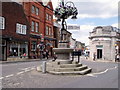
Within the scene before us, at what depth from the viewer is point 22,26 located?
36.2 metres

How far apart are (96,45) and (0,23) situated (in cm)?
2117

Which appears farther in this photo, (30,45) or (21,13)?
(30,45)

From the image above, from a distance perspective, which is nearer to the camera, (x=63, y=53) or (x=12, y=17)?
(x=63, y=53)

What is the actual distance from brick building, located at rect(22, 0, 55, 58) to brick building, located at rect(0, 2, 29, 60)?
367cm

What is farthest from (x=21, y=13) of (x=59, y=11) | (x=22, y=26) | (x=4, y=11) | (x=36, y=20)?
(x=59, y=11)

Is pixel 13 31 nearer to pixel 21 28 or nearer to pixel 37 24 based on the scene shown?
pixel 21 28

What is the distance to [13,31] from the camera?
111 ft

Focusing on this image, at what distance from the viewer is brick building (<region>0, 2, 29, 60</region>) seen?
30812mm

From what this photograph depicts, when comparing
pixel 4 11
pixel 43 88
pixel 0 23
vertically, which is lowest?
pixel 43 88

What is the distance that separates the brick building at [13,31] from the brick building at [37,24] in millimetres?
3673

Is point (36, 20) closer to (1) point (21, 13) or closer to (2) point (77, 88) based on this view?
(1) point (21, 13)

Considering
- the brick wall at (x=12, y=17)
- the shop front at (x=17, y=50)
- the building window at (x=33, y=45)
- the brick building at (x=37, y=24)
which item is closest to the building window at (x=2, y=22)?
the brick wall at (x=12, y=17)

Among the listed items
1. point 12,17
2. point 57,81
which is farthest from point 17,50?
point 57,81

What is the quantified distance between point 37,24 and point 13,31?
38.7 ft
